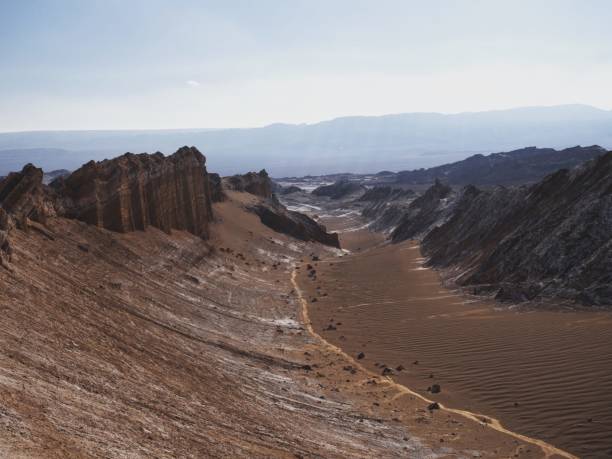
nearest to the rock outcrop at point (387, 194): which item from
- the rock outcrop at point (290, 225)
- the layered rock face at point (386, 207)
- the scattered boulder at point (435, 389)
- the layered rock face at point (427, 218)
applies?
the layered rock face at point (386, 207)

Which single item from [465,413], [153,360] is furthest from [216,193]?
[465,413]

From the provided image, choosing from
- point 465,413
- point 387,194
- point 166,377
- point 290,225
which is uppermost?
point 387,194

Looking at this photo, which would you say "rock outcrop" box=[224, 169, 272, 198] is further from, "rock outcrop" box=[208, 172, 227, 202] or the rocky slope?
the rocky slope

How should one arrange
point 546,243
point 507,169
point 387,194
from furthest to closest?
point 507,169
point 387,194
point 546,243

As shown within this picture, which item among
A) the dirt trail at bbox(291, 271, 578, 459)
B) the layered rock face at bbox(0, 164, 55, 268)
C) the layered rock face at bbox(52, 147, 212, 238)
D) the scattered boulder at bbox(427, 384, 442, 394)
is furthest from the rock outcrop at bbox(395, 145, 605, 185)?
→ the layered rock face at bbox(0, 164, 55, 268)

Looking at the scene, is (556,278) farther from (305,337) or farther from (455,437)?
(455,437)

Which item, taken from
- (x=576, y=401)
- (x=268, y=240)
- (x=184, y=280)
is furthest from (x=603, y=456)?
(x=268, y=240)

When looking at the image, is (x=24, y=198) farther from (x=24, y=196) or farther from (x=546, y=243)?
(x=546, y=243)
